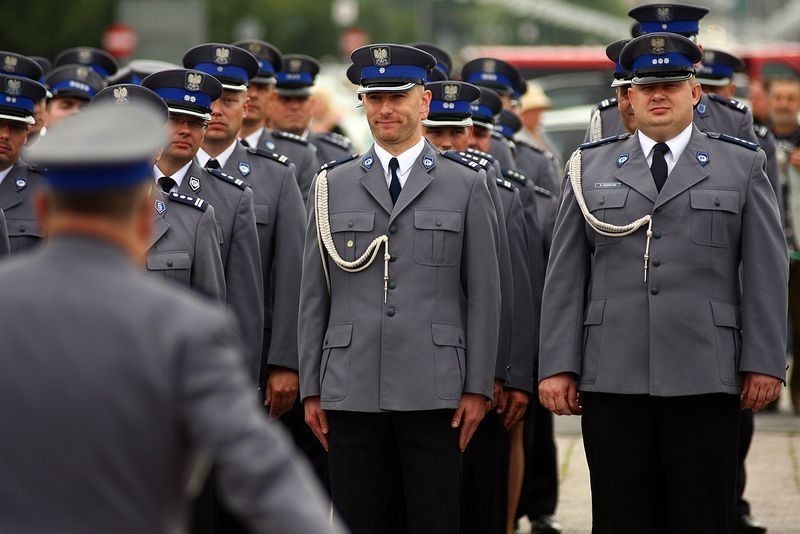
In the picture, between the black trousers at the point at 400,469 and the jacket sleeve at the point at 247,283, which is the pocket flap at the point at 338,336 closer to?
the black trousers at the point at 400,469

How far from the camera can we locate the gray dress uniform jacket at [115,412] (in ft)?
10.2

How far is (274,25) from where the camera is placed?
185 ft

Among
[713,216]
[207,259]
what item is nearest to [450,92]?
[207,259]

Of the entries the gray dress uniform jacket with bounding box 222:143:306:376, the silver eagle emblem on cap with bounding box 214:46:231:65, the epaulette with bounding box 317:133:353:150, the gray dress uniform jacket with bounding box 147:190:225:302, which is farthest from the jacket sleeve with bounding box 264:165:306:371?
the epaulette with bounding box 317:133:353:150

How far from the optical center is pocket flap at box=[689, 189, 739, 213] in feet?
20.1

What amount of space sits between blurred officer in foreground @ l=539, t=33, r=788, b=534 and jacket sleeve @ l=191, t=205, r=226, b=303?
1.24 m

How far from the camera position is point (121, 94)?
7012 millimetres

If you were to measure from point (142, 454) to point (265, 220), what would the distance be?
14.4ft

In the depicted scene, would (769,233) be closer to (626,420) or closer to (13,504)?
(626,420)

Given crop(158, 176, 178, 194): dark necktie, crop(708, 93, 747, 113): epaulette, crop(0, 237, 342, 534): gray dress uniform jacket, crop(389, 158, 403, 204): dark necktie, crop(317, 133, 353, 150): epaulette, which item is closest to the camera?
crop(0, 237, 342, 534): gray dress uniform jacket

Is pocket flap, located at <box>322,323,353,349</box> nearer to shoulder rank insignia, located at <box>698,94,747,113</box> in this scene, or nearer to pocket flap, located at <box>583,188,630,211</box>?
pocket flap, located at <box>583,188,630,211</box>

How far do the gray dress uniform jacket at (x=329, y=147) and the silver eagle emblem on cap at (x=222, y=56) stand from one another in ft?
6.23

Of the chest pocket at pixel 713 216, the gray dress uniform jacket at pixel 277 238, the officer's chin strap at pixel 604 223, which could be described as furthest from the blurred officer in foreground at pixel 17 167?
the chest pocket at pixel 713 216

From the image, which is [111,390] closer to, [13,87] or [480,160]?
[480,160]
